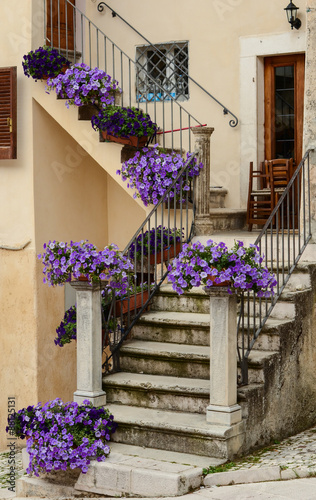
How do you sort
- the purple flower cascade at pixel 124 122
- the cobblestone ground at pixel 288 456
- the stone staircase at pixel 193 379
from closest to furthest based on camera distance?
the cobblestone ground at pixel 288 456
the stone staircase at pixel 193 379
the purple flower cascade at pixel 124 122

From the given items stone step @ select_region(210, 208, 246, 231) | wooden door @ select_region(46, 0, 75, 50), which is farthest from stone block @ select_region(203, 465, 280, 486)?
wooden door @ select_region(46, 0, 75, 50)

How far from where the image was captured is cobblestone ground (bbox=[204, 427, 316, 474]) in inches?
252

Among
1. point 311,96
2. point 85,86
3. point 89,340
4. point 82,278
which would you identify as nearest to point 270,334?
point 89,340

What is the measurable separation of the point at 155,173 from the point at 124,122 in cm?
66

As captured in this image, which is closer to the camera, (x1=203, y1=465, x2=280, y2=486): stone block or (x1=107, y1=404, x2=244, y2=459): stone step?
(x1=203, y1=465, x2=280, y2=486): stone block

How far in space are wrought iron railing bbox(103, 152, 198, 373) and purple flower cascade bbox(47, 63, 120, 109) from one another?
133 centimetres

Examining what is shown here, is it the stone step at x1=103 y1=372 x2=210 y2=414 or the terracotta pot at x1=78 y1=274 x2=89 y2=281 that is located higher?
A: the terracotta pot at x1=78 y1=274 x2=89 y2=281

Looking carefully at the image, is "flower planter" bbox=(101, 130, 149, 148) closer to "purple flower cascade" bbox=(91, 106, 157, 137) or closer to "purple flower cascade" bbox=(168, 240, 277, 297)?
"purple flower cascade" bbox=(91, 106, 157, 137)

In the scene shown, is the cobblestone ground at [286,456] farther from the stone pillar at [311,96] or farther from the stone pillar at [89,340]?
the stone pillar at [311,96]

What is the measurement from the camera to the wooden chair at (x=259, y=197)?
10062mm

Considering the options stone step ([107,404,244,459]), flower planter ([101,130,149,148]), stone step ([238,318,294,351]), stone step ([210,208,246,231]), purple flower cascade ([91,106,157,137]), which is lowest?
stone step ([107,404,244,459])

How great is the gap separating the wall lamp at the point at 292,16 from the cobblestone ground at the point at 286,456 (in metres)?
5.08

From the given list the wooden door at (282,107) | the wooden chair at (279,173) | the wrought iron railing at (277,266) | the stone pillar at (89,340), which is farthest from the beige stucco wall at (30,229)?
the stone pillar at (89,340)

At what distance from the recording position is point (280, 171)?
10.0m
